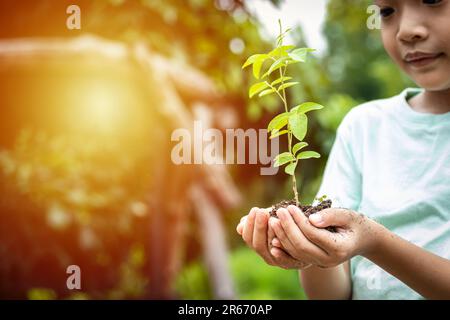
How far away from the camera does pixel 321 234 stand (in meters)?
0.83

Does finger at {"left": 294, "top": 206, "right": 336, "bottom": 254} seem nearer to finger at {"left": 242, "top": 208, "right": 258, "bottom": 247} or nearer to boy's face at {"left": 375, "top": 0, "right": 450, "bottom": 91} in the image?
finger at {"left": 242, "top": 208, "right": 258, "bottom": 247}

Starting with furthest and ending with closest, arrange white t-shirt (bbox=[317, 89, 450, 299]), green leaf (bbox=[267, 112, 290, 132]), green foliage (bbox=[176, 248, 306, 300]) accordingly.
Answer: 1. green foliage (bbox=[176, 248, 306, 300])
2. white t-shirt (bbox=[317, 89, 450, 299])
3. green leaf (bbox=[267, 112, 290, 132])

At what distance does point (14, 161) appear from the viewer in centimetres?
270

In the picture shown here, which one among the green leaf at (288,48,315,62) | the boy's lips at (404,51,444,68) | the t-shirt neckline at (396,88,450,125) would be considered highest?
the boy's lips at (404,51,444,68)

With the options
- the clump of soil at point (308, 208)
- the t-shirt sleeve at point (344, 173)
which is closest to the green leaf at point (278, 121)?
the clump of soil at point (308, 208)

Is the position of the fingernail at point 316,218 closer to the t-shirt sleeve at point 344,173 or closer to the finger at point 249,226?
the finger at point 249,226

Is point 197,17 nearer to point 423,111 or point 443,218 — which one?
point 423,111

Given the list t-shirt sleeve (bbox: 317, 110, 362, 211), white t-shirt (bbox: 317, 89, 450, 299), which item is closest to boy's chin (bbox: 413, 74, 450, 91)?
white t-shirt (bbox: 317, 89, 450, 299)

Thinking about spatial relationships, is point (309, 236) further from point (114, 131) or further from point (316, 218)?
point (114, 131)

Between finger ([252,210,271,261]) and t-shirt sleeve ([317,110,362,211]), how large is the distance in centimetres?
27

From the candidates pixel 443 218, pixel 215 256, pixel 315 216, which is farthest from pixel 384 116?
pixel 215 256

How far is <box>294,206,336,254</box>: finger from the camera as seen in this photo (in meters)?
0.83

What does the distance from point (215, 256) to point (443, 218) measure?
2227 mm

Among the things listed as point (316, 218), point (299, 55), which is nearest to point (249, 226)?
point (316, 218)
